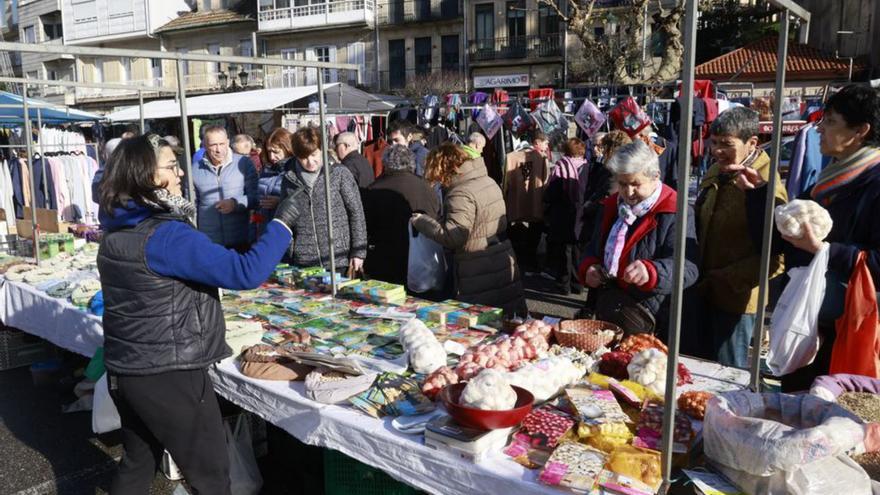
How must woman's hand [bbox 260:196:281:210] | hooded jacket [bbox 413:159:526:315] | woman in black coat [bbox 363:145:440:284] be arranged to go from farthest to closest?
1. woman's hand [bbox 260:196:281:210]
2. woman in black coat [bbox 363:145:440:284]
3. hooded jacket [bbox 413:159:526:315]

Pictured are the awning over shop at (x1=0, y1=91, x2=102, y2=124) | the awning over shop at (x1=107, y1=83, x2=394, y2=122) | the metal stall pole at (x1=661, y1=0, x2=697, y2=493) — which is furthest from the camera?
the awning over shop at (x1=107, y1=83, x2=394, y2=122)

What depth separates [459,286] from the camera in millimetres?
3664

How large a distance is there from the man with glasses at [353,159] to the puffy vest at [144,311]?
295 cm

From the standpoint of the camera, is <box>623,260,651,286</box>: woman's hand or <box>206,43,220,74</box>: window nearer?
<box>623,260,651,286</box>: woman's hand

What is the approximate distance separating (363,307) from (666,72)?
32.5ft

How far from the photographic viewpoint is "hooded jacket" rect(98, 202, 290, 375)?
2.05 meters

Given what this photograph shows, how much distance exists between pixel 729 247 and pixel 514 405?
1.59 m

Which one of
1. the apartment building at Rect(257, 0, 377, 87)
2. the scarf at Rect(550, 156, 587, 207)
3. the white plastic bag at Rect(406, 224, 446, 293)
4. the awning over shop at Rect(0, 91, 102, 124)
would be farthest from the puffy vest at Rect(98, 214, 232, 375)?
the apartment building at Rect(257, 0, 377, 87)

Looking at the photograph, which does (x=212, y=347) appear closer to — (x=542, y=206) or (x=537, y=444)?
(x=537, y=444)

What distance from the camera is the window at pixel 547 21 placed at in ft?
85.7

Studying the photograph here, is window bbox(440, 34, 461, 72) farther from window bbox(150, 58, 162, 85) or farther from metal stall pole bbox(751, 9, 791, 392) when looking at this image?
metal stall pole bbox(751, 9, 791, 392)

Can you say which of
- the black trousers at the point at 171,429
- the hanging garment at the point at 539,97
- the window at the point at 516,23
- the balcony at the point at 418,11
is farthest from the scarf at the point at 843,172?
the balcony at the point at 418,11

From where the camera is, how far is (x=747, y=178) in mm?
2822

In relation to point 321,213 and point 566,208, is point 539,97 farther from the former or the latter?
point 321,213
